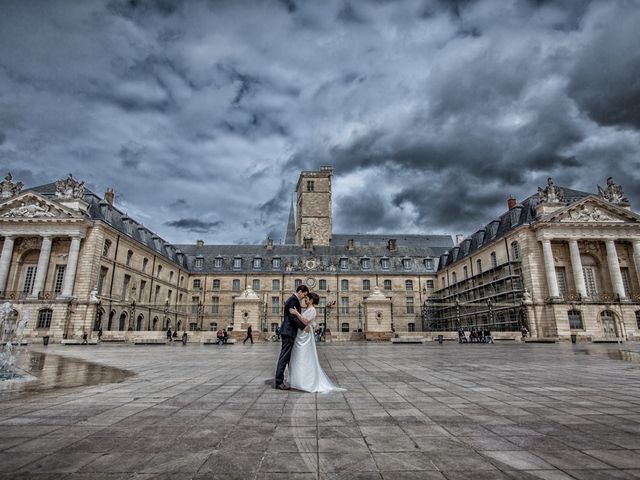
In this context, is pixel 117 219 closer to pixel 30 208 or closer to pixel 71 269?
pixel 30 208

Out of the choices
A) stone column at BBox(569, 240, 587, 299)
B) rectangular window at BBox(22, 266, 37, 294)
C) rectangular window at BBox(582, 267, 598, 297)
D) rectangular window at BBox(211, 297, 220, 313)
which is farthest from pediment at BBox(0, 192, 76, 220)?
rectangular window at BBox(582, 267, 598, 297)

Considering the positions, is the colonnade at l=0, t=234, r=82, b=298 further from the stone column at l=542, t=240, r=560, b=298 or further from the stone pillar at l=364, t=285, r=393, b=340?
the stone column at l=542, t=240, r=560, b=298

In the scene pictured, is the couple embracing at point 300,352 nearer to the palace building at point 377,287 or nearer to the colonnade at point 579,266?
the palace building at point 377,287

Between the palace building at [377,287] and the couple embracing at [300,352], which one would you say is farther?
the palace building at [377,287]

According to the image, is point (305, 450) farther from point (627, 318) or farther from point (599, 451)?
point (627, 318)

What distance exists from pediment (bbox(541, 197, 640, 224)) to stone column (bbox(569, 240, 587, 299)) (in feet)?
7.49

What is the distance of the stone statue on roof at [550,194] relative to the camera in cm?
3544

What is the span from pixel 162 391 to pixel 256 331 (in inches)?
972

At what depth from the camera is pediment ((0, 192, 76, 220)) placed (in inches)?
1357

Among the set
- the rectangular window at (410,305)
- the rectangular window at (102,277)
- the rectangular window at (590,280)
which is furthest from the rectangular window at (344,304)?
the rectangular window at (102,277)

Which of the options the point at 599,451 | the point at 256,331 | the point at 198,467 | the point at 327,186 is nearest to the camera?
the point at 198,467

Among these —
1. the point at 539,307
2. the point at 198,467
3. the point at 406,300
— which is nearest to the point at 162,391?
the point at 198,467

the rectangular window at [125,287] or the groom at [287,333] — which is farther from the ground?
the rectangular window at [125,287]

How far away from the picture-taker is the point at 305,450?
3.33 meters
